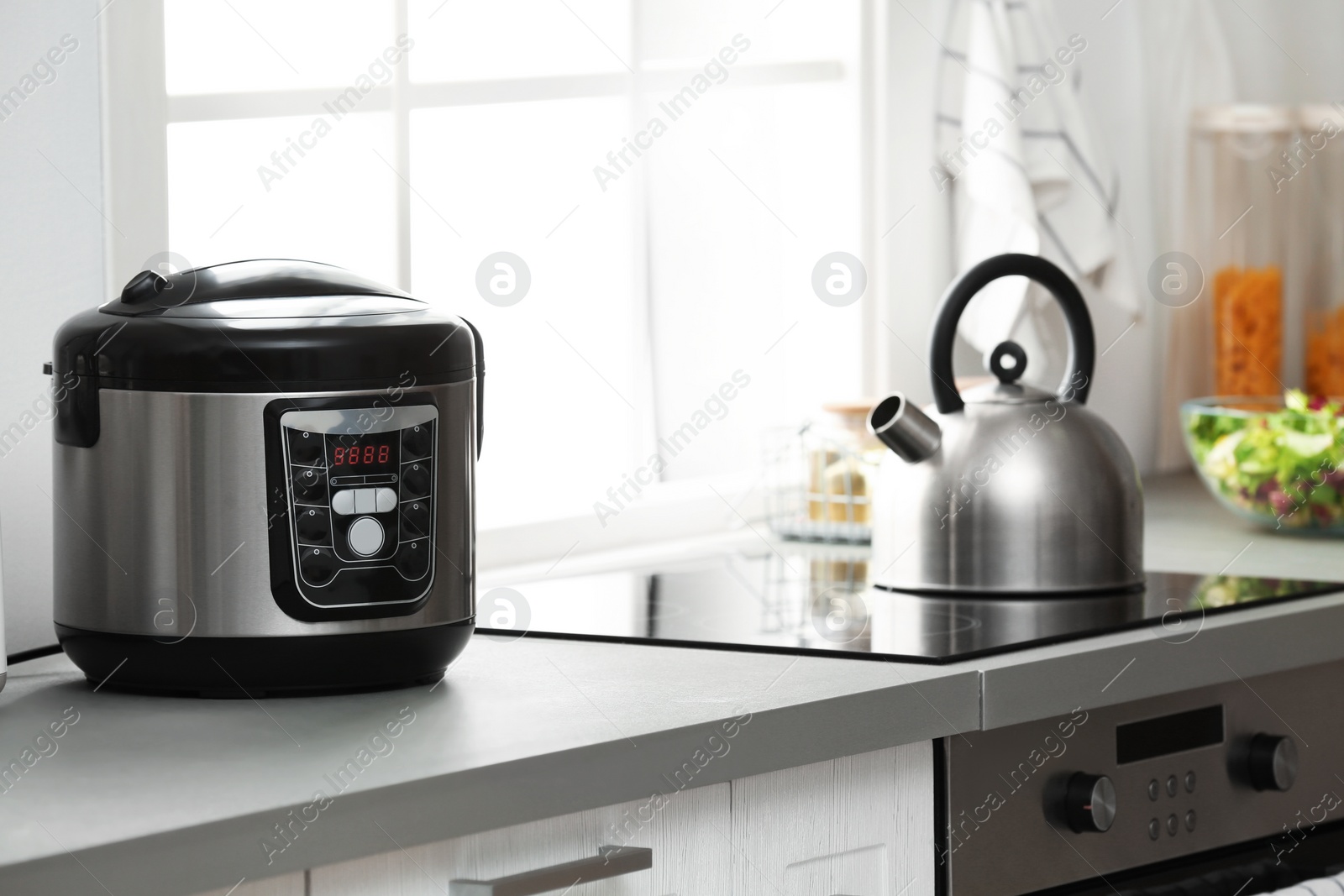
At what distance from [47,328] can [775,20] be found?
43.1 inches

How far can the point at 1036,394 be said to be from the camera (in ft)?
5.14

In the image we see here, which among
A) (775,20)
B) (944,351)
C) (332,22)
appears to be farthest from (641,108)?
(944,351)

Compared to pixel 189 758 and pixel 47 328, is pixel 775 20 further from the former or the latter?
pixel 189 758

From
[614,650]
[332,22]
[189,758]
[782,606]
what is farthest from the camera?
[332,22]

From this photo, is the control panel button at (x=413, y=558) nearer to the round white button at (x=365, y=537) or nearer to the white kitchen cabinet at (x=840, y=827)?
the round white button at (x=365, y=537)

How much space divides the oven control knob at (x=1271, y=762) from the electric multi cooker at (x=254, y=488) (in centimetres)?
73

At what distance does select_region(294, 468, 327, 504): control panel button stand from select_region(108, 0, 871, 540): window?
0.48 m

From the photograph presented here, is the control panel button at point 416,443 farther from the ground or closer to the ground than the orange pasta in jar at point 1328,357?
closer to the ground

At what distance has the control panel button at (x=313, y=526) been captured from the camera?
3.50ft

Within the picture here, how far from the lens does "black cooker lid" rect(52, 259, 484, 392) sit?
1.05m

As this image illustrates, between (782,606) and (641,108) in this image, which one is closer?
(782,606)

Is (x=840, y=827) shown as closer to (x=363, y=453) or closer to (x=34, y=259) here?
(x=363, y=453)

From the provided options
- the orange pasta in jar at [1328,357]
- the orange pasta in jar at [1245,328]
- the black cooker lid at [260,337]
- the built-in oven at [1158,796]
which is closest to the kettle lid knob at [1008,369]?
the built-in oven at [1158,796]

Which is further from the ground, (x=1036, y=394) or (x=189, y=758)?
(x=1036, y=394)
